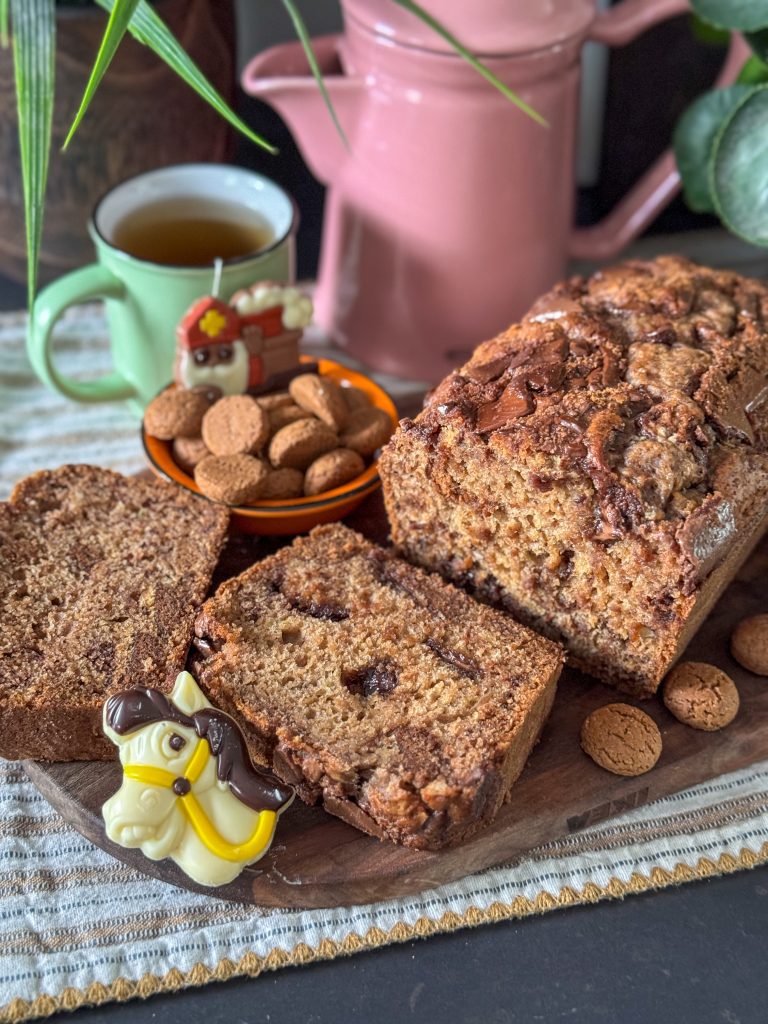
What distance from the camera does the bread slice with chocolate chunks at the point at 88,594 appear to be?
6.03 ft

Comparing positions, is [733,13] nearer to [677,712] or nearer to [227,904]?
[677,712]

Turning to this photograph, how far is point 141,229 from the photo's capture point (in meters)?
2.57

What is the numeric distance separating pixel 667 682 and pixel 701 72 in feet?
6.05

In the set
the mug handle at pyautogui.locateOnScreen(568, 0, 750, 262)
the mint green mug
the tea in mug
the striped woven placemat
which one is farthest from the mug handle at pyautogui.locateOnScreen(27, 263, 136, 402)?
the mug handle at pyautogui.locateOnScreen(568, 0, 750, 262)

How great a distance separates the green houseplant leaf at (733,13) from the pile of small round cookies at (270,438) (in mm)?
1078

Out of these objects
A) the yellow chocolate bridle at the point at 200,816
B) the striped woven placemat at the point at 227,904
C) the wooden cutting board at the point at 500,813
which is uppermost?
the yellow chocolate bridle at the point at 200,816

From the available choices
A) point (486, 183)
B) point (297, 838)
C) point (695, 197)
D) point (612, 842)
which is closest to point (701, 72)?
point (695, 197)

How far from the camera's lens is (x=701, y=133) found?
8.66ft

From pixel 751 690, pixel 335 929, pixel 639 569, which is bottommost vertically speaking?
pixel 335 929

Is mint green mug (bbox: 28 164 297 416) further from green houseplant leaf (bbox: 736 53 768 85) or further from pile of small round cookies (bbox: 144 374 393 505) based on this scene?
green houseplant leaf (bbox: 736 53 768 85)

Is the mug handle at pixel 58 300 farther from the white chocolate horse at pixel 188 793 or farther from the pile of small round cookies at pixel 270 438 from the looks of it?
the white chocolate horse at pixel 188 793

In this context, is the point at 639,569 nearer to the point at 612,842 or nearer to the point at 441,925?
the point at 612,842

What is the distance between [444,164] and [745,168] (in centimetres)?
64

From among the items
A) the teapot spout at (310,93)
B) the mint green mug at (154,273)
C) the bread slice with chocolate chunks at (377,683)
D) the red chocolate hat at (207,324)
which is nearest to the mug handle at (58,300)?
the mint green mug at (154,273)
